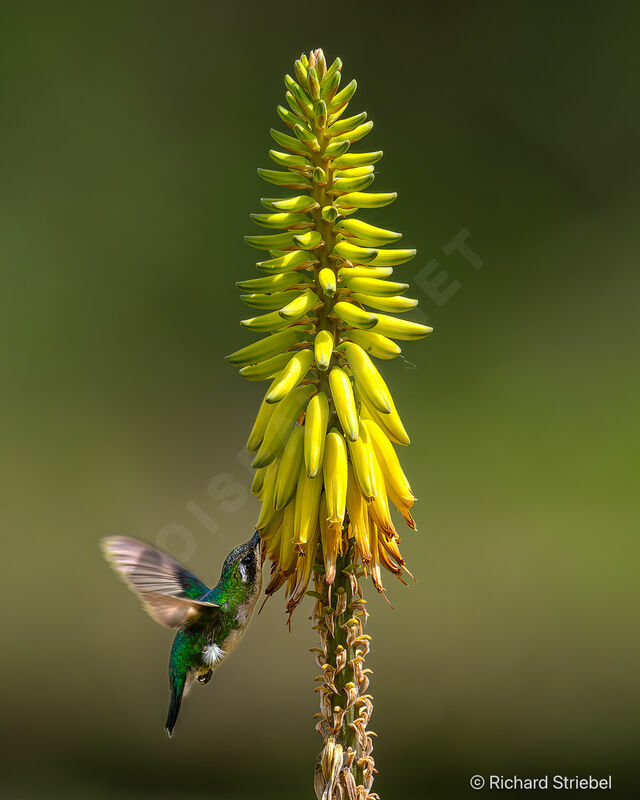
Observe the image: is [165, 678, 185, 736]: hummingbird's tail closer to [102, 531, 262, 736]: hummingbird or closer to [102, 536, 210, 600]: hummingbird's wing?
[102, 531, 262, 736]: hummingbird

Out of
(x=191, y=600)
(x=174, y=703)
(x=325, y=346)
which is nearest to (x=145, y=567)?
(x=191, y=600)

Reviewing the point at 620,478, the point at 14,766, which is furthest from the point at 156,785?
the point at 620,478

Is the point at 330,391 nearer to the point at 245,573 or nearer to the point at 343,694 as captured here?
the point at 245,573

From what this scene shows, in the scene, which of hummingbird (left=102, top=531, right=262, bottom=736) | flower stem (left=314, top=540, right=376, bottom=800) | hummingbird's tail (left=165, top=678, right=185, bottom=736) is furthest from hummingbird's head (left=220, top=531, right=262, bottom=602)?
hummingbird's tail (left=165, top=678, right=185, bottom=736)

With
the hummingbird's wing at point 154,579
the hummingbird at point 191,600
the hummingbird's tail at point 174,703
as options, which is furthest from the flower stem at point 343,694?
the hummingbird's tail at point 174,703

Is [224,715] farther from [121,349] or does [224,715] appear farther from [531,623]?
[121,349]

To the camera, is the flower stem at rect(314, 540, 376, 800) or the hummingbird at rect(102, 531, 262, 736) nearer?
the flower stem at rect(314, 540, 376, 800)
